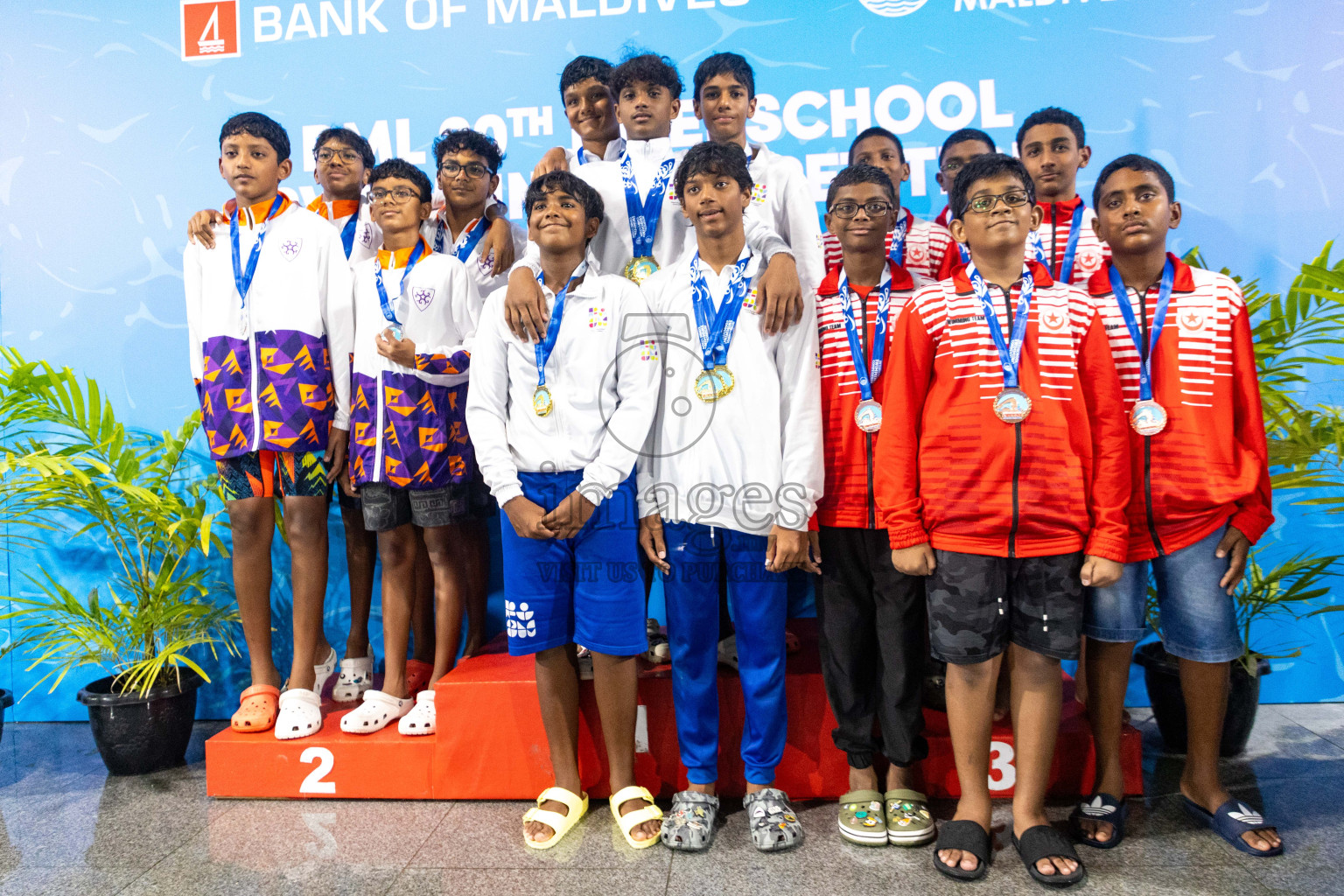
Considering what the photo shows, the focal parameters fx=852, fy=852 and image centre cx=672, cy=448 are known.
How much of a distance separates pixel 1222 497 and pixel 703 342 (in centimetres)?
139

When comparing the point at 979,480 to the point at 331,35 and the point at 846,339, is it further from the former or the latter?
the point at 331,35

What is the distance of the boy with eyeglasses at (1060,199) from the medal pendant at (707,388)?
121cm

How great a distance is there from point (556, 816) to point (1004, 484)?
152cm

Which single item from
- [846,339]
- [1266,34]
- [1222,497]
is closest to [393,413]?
[846,339]

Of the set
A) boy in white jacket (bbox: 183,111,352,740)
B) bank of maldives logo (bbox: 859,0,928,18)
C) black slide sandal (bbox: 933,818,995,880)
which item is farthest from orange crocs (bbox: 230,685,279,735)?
bank of maldives logo (bbox: 859,0,928,18)

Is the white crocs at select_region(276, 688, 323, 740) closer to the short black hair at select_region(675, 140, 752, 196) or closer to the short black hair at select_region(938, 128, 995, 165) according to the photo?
the short black hair at select_region(675, 140, 752, 196)

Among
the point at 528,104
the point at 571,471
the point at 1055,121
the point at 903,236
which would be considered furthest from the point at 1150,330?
the point at 528,104

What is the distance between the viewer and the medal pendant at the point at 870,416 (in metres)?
2.29

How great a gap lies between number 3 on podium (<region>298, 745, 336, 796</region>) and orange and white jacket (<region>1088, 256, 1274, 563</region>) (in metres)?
2.50

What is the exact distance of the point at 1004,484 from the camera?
2.07 meters

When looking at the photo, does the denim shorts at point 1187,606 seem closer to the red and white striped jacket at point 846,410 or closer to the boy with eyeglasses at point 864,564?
the boy with eyeglasses at point 864,564

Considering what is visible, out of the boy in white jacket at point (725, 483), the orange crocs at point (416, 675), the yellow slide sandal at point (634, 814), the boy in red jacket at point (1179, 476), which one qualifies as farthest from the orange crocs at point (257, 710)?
the boy in red jacket at point (1179, 476)

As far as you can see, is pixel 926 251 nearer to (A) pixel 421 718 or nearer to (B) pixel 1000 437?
(B) pixel 1000 437

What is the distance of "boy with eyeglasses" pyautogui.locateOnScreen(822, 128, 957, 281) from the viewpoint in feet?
Answer: 9.45
